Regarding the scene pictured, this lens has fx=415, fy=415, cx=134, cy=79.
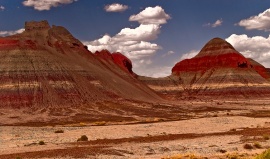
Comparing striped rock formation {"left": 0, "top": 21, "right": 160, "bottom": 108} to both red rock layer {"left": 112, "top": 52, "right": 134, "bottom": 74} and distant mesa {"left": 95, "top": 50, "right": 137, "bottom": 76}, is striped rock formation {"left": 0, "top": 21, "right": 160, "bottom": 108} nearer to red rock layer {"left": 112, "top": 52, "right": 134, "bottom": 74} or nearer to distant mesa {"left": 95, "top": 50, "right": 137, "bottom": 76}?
distant mesa {"left": 95, "top": 50, "right": 137, "bottom": 76}

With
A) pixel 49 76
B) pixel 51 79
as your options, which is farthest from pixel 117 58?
pixel 51 79

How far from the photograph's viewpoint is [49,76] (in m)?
114

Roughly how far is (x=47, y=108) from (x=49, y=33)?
2051 inches

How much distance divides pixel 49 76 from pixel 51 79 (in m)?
1.24

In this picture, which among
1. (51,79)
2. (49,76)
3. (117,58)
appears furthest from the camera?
(117,58)

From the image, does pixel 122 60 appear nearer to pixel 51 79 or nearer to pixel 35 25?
pixel 35 25

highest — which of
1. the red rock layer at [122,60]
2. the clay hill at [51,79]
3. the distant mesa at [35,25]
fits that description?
the distant mesa at [35,25]

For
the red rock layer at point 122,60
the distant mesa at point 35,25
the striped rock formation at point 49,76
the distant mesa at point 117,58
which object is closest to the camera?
the striped rock formation at point 49,76

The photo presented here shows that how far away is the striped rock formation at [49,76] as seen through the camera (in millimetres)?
106569

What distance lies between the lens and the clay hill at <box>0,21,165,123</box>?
104m

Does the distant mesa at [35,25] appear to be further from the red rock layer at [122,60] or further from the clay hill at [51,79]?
the red rock layer at [122,60]

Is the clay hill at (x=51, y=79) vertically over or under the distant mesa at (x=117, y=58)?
under

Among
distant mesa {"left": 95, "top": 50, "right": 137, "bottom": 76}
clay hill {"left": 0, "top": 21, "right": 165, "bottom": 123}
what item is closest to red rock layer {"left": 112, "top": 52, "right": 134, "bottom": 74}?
distant mesa {"left": 95, "top": 50, "right": 137, "bottom": 76}

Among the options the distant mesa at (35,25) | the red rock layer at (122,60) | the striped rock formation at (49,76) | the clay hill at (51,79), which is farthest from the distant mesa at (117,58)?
the distant mesa at (35,25)
